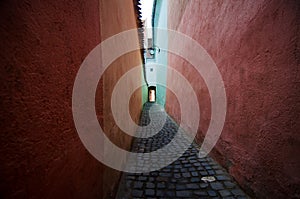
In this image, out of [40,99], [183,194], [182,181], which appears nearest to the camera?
[40,99]

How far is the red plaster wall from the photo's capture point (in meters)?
0.66

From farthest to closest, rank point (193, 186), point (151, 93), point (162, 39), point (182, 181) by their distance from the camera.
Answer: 1. point (151, 93)
2. point (162, 39)
3. point (182, 181)
4. point (193, 186)

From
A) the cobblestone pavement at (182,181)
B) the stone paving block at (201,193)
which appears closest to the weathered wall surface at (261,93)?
the cobblestone pavement at (182,181)

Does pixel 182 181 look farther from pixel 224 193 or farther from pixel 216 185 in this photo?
pixel 224 193

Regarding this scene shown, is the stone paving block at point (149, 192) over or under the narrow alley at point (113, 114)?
under

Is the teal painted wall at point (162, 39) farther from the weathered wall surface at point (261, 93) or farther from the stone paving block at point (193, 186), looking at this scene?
the stone paving block at point (193, 186)

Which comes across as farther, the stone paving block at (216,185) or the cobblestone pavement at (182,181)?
the stone paving block at (216,185)

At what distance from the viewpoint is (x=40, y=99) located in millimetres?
857

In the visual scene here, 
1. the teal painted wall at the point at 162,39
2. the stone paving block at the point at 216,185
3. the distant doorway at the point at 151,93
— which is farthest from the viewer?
the distant doorway at the point at 151,93

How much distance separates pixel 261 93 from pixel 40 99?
2446 mm

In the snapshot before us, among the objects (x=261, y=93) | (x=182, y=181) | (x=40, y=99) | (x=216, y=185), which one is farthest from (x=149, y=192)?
(x=40, y=99)

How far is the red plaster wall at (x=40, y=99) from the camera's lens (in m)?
0.66

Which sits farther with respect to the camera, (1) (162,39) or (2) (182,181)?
(1) (162,39)

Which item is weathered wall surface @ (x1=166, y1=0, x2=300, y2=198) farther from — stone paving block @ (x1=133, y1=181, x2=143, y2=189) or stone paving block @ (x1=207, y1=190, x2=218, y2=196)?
stone paving block @ (x1=133, y1=181, x2=143, y2=189)
